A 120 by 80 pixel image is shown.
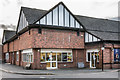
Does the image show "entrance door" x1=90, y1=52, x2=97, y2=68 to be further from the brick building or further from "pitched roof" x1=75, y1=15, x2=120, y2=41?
"pitched roof" x1=75, y1=15, x2=120, y2=41

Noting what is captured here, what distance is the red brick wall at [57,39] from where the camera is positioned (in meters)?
21.3

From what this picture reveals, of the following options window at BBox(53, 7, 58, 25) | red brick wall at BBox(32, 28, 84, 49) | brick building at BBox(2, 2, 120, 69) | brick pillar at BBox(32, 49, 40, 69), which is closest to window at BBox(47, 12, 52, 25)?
brick building at BBox(2, 2, 120, 69)

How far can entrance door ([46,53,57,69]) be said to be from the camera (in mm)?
22172

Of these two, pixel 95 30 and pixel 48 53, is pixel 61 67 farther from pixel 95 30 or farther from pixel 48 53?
pixel 95 30

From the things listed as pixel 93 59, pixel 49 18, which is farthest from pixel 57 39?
pixel 93 59

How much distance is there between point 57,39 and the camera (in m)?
22.7

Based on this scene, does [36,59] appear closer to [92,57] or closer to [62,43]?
[62,43]

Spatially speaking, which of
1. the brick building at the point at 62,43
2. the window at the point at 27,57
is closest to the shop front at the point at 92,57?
the brick building at the point at 62,43

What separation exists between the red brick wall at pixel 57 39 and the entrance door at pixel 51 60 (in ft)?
4.15

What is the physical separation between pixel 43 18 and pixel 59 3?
3242 mm

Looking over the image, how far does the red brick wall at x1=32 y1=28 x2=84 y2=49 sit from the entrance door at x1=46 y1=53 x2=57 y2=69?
1266mm

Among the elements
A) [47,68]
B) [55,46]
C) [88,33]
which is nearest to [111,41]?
[88,33]

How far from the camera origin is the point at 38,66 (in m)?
21.0

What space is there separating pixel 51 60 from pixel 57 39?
295cm
